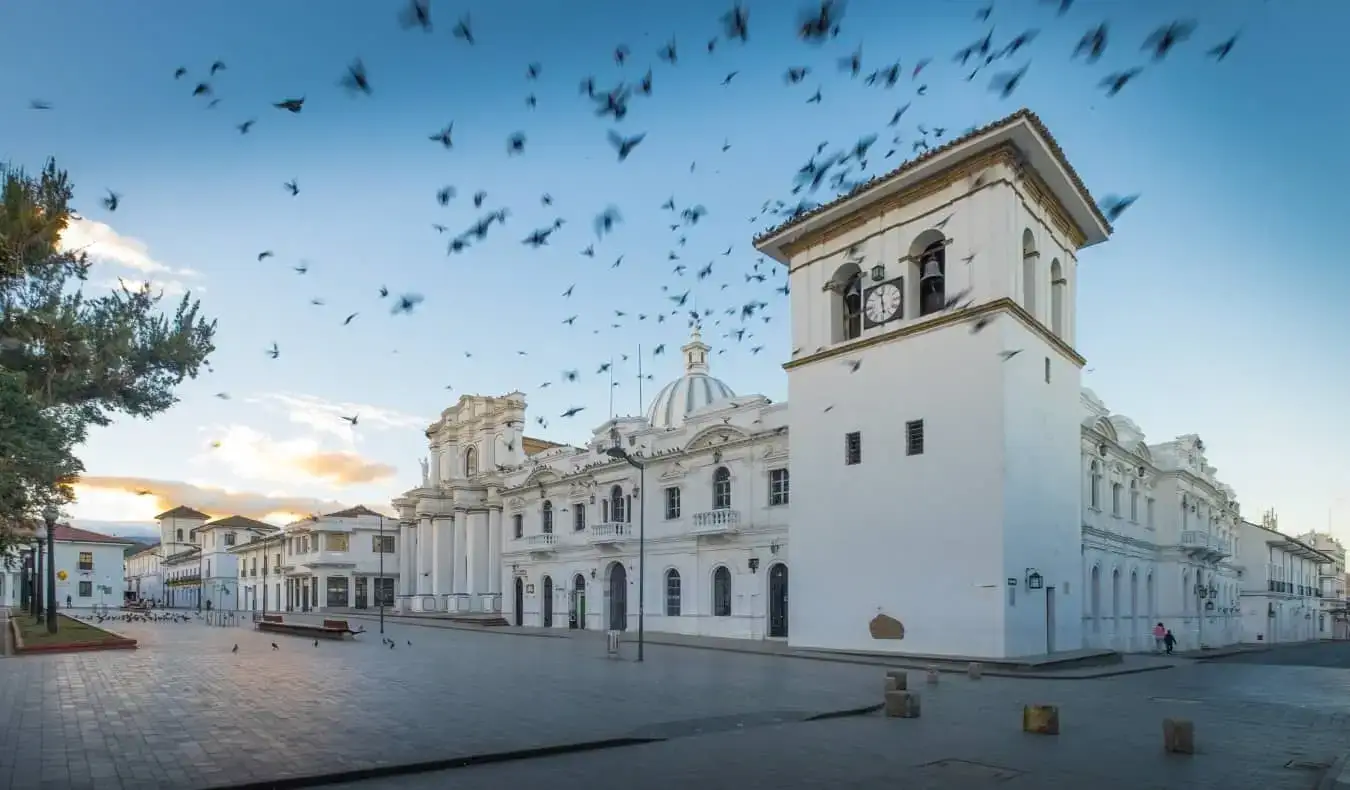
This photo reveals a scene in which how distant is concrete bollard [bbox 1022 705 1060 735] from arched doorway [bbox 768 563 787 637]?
21739 mm

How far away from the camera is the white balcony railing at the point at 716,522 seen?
119 ft

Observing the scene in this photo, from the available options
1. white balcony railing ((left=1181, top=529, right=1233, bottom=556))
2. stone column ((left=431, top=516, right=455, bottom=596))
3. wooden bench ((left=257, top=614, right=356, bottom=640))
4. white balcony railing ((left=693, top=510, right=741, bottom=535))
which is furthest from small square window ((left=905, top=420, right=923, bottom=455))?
stone column ((left=431, top=516, right=455, bottom=596))

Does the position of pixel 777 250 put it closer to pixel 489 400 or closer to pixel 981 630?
pixel 981 630

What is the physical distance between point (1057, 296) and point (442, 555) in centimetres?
4329

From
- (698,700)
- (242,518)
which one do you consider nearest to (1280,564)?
(698,700)

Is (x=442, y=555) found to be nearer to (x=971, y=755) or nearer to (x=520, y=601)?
(x=520, y=601)

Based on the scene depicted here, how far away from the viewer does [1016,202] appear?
26172 mm

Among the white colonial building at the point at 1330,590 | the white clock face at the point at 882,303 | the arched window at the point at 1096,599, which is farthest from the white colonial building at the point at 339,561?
the white colonial building at the point at 1330,590

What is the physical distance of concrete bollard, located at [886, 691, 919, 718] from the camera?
48.0ft

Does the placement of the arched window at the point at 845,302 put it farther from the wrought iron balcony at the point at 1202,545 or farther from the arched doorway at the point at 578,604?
the wrought iron balcony at the point at 1202,545

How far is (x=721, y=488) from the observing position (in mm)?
38156

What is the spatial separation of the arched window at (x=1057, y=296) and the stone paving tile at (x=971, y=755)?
14245 millimetres

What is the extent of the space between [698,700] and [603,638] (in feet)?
73.3

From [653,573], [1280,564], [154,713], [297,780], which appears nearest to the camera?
[297,780]
